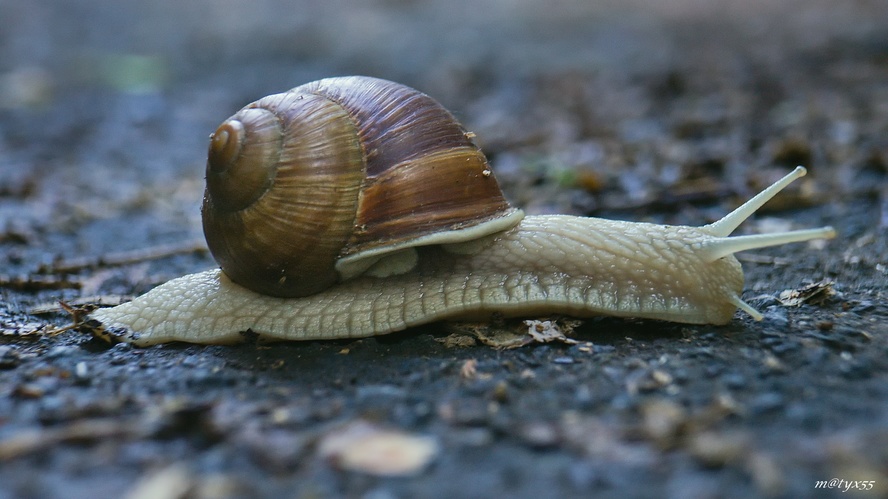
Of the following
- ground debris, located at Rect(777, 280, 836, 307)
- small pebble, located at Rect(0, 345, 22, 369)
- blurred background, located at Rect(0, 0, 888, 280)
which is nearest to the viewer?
small pebble, located at Rect(0, 345, 22, 369)

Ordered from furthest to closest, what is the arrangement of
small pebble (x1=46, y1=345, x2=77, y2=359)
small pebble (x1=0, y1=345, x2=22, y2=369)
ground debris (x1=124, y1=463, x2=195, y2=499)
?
1. small pebble (x1=46, y1=345, x2=77, y2=359)
2. small pebble (x1=0, y1=345, x2=22, y2=369)
3. ground debris (x1=124, y1=463, x2=195, y2=499)

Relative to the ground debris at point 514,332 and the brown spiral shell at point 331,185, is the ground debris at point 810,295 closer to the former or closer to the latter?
the ground debris at point 514,332

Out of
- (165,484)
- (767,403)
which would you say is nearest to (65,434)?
(165,484)

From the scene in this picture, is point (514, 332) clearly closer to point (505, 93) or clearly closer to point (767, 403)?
point (767, 403)

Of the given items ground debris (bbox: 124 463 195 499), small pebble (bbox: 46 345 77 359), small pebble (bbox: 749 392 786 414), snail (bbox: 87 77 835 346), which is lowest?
ground debris (bbox: 124 463 195 499)

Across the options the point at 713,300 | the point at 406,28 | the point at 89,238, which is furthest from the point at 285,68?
the point at 713,300

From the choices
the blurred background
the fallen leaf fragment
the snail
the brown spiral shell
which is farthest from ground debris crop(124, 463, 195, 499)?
the blurred background

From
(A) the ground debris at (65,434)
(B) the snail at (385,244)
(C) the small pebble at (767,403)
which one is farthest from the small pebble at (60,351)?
(C) the small pebble at (767,403)

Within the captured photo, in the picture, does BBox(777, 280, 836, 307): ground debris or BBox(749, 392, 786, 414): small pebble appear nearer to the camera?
BBox(749, 392, 786, 414): small pebble

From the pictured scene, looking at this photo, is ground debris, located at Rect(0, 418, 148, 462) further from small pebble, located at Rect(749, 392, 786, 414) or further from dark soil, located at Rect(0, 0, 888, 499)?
small pebble, located at Rect(749, 392, 786, 414)
